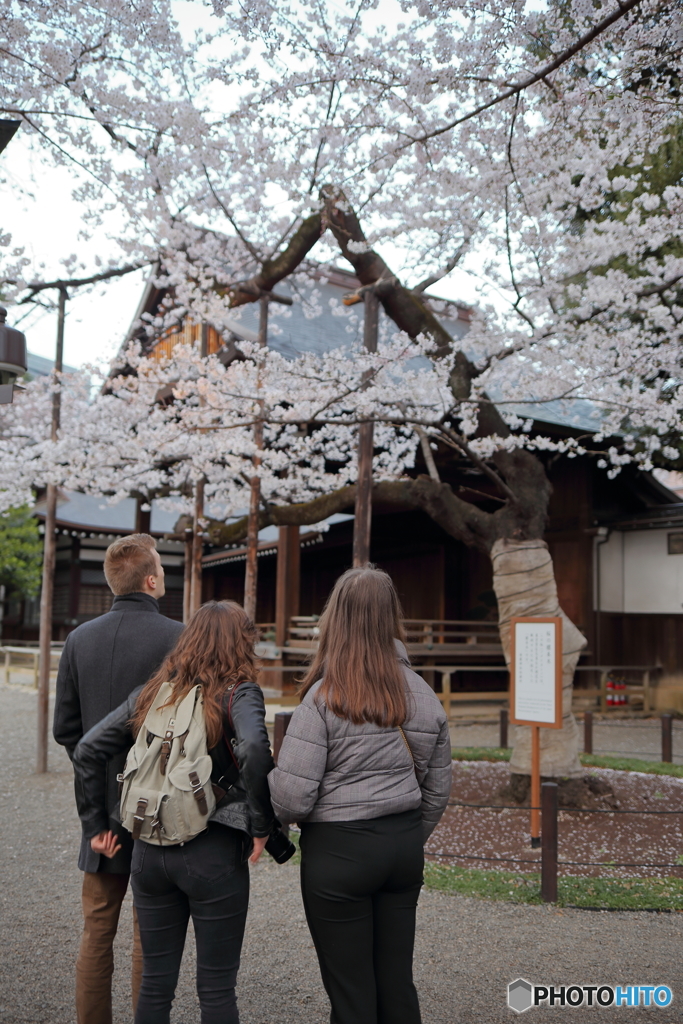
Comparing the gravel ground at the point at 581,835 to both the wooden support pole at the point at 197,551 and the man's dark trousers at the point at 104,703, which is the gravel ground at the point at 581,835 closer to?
the man's dark trousers at the point at 104,703

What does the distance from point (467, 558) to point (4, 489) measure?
8.89m

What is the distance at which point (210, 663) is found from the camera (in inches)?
94.3

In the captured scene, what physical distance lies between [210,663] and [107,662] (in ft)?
1.63

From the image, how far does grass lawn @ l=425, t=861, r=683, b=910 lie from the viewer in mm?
4469

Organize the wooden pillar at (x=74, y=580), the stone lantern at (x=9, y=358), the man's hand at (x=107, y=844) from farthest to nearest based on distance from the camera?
the wooden pillar at (x=74, y=580), the stone lantern at (x=9, y=358), the man's hand at (x=107, y=844)

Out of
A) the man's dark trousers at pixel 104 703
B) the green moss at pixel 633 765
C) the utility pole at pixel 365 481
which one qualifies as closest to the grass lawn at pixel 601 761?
the green moss at pixel 633 765

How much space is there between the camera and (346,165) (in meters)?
7.19

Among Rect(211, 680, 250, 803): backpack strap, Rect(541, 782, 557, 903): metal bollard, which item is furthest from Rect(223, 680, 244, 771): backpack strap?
Rect(541, 782, 557, 903): metal bollard

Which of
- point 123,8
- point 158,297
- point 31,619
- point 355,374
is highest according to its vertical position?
point 158,297

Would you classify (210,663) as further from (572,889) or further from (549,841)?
(572,889)

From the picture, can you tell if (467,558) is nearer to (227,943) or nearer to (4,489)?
(4,489)

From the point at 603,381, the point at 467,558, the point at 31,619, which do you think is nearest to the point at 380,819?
the point at 603,381

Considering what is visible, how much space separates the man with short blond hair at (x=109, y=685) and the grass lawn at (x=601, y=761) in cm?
659
